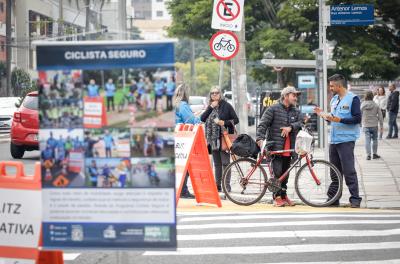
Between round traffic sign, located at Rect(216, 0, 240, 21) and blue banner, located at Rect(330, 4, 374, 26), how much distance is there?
2423mm

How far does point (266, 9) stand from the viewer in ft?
125

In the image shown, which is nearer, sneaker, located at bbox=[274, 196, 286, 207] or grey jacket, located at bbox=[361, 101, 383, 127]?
sneaker, located at bbox=[274, 196, 286, 207]

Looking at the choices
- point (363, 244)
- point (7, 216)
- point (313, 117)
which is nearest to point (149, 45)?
point (7, 216)

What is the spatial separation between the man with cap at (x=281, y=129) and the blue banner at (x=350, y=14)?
2409mm

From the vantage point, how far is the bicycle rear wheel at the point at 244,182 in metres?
13.4

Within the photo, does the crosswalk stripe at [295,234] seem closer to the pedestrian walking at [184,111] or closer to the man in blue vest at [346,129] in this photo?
the man in blue vest at [346,129]

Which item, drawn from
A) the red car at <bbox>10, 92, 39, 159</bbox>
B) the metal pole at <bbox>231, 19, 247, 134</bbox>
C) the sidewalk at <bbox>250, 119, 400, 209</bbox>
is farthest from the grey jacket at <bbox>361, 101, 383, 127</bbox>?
the red car at <bbox>10, 92, 39, 159</bbox>

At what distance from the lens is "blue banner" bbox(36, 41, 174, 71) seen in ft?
20.3

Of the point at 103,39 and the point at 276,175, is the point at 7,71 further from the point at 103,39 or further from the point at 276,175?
the point at 103,39

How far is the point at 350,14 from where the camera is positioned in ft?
49.2

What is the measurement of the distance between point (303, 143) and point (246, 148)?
112 cm

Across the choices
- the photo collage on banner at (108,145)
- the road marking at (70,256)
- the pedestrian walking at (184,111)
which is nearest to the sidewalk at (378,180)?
the pedestrian walking at (184,111)

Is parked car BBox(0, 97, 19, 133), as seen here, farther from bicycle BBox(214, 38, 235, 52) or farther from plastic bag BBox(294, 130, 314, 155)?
plastic bag BBox(294, 130, 314, 155)

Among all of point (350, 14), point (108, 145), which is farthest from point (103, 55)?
point (350, 14)
